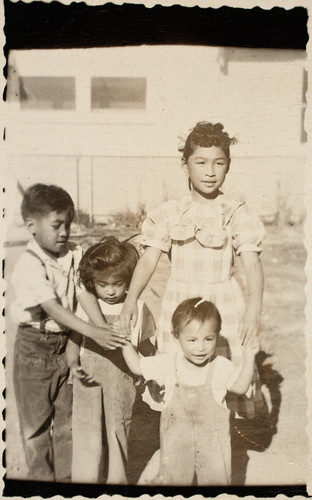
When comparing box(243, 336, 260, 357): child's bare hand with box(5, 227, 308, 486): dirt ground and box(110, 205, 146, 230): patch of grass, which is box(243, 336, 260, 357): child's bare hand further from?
box(110, 205, 146, 230): patch of grass

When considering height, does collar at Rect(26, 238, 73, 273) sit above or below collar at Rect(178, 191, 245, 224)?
Result: below

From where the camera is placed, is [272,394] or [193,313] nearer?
[193,313]

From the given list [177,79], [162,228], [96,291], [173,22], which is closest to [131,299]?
[96,291]

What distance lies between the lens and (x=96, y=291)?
7.55 ft

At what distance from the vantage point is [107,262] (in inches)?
90.3

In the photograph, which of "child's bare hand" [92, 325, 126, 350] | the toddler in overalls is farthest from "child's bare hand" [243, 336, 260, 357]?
"child's bare hand" [92, 325, 126, 350]

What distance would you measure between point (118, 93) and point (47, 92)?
0.86ft

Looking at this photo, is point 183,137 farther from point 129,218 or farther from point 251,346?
point 251,346

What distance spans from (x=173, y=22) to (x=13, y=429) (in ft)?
5.39

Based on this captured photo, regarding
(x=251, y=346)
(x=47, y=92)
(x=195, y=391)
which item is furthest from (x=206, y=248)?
(x=47, y=92)

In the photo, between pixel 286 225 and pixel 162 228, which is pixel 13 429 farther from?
pixel 286 225

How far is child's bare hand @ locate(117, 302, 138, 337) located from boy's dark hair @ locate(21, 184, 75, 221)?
39cm

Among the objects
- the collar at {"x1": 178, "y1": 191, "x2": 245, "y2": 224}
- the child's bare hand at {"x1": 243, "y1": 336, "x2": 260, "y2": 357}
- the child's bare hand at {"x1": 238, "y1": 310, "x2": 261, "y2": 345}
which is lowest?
the child's bare hand at {"x1": 243, "y1": 336, "x2": 260, "y2": 357}

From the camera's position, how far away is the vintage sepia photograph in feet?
7.48
